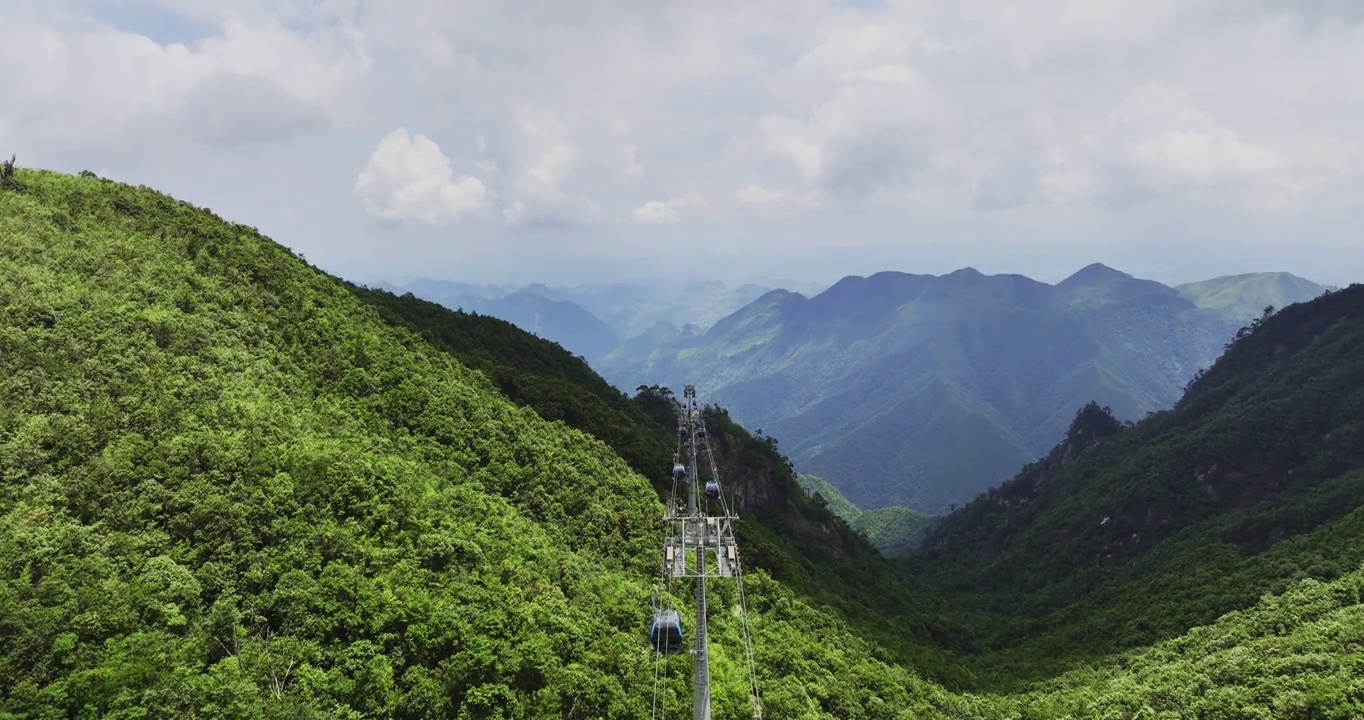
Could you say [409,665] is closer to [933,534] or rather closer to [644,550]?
[644,550]

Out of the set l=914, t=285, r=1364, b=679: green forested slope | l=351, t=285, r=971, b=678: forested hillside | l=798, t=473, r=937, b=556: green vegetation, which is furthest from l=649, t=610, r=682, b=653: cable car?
l=798, t=473, r=937, b=556: green vegetation

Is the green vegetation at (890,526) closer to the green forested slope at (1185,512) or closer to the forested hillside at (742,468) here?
the green forested slope at (1185,512)

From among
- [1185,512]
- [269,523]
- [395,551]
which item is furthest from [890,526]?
[269,523]

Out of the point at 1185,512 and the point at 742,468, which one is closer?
the point at 742,468

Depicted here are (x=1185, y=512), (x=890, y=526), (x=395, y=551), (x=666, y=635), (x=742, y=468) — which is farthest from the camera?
(x=890, y=526)

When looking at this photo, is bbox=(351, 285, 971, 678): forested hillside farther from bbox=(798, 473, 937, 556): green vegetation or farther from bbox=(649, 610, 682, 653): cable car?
bbox=(798, 473, 937, 556): green vegetation

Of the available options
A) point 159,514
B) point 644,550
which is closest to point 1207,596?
point 644,550

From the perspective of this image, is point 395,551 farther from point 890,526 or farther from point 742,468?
point 890,526
